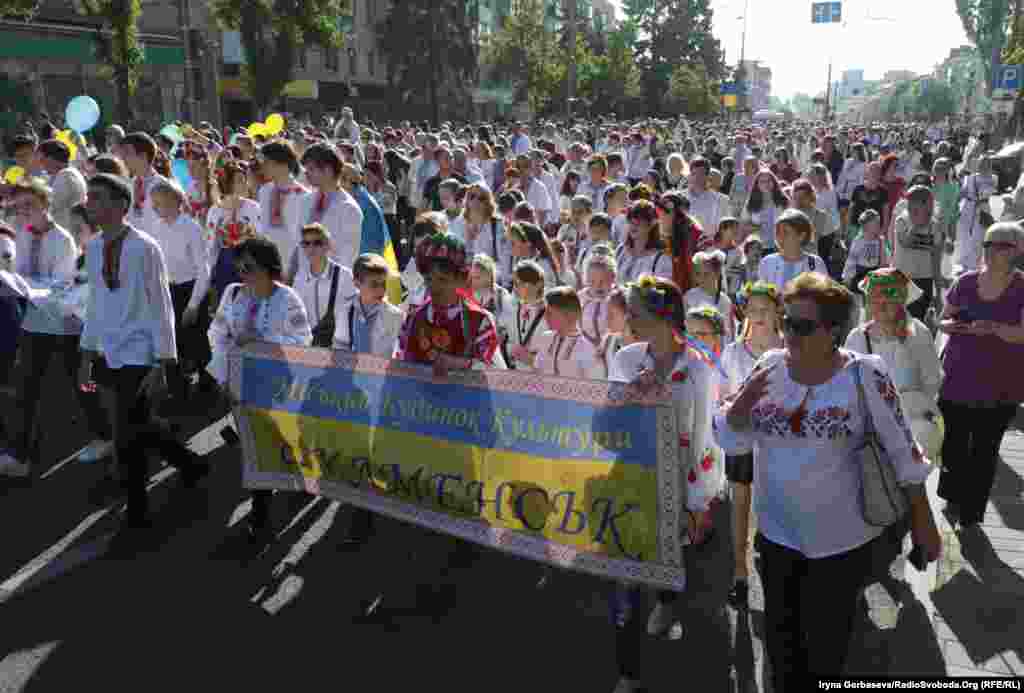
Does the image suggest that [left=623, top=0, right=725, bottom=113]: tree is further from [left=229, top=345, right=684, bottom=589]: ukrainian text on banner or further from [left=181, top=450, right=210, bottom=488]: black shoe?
[left=229, top=345, right=684, bottom=589]: ukrainian text on banner

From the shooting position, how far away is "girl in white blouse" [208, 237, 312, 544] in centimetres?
536

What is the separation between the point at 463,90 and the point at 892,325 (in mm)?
52511

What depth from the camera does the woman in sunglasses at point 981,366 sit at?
516 centimetres

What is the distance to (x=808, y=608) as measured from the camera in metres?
3.26

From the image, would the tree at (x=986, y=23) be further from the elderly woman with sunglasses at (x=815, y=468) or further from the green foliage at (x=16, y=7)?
the elderly woman with sunglasses at (x=815, y=468)

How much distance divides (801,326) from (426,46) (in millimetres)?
51726

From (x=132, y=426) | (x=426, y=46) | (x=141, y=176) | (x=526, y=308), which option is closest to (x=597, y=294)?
(x=526, y=308)

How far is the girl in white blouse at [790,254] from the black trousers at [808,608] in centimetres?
382

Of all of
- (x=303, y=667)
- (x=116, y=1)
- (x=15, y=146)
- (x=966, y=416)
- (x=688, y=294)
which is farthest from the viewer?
(x=116, y=1)

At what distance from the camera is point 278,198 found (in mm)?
7504

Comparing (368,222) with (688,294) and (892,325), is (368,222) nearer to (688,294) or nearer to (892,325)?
(688,294)

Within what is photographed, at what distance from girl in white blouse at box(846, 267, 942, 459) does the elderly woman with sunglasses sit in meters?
1.80

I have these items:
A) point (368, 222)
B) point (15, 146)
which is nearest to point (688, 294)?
point (368, 222)

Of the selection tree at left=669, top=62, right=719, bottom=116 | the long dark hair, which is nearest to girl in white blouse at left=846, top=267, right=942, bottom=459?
the long dark hair
